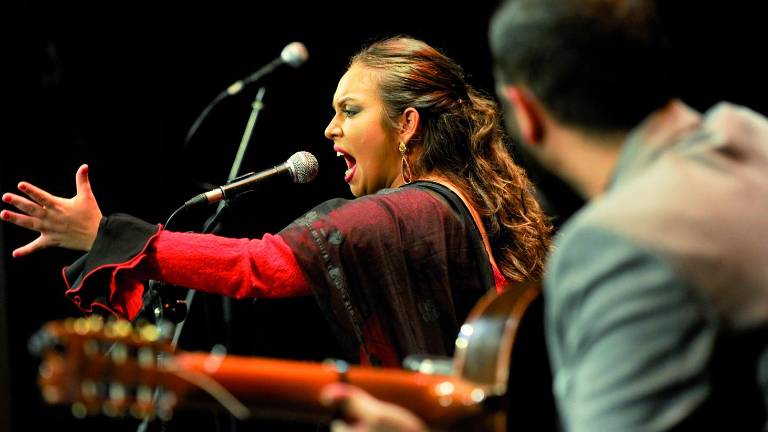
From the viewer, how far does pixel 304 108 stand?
400 cm

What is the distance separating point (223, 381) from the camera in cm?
126

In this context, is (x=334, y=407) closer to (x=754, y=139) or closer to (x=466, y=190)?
(x=754, y=139)

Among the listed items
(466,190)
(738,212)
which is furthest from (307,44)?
(738,212)

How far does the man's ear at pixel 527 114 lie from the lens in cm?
131

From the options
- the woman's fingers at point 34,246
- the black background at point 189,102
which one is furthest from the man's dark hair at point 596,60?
the black background at point 189,102

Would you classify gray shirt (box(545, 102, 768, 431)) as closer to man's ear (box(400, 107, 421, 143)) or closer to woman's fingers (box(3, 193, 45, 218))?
woman's fingers (box(3, 193, 45, 218))

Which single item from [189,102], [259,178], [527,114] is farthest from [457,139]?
[189,102]

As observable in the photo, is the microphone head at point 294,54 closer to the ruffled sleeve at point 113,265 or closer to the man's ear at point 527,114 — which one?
the ruffled sleeve at point 113,265

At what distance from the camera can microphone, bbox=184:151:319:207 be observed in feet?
7.64

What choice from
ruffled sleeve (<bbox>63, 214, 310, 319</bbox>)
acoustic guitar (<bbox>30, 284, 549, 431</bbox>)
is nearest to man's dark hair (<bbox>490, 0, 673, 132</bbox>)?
acoustic guitar (<bbox>30, 284, 549, 431</bbox>)

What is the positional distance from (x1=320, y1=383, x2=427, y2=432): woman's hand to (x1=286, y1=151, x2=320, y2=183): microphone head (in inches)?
51.5

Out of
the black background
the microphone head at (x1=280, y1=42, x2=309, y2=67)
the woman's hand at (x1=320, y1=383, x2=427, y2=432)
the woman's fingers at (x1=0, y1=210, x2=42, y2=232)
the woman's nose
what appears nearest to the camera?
the woman's hand at (x1=320, y1=383, x2=427, y2=432)

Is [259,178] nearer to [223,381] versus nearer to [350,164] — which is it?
[350,164]

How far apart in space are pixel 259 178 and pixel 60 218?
1.95ft
